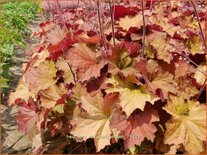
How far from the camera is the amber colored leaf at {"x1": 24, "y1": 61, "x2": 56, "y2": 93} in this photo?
7.60ft

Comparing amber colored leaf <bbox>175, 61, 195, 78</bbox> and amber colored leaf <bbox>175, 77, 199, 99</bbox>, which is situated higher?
amber colored leaf <bbox>175, 61, 195, 78</bbox>

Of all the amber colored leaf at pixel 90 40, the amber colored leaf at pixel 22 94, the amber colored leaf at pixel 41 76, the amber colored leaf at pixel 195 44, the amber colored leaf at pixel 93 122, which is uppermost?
the amber colored leaf at pixel 90 40

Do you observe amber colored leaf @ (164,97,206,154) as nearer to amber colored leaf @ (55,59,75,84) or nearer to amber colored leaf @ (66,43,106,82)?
amber colored leaf @ (66,43,106,82)

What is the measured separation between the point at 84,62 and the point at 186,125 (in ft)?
2.04

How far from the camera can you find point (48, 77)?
2396mm

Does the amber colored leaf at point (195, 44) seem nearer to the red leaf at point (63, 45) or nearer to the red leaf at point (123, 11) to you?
the red leaf at point (123, 11)

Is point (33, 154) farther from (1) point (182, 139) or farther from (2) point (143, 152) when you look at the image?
(1) point (182, 139)

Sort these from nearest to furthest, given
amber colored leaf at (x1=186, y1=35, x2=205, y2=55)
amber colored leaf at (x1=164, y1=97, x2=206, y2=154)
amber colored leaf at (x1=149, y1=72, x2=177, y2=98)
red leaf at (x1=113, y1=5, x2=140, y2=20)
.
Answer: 1. amber colored leaf at (x1=164, y1=97, x2=206, y2=154)
2. amber colored leaf at (x1=149, y1=72, x2=177, y2=98)
3. amber colored leaf at (x1=186, y1=35, x2=205, y2=55)
4. red leaf at (x1=113, y1=5, x2=140, y2=20)

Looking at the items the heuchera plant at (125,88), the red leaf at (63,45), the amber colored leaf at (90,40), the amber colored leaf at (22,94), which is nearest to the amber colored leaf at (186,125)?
the heuchera plant at (125,88)

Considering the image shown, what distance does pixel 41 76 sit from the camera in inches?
94.5

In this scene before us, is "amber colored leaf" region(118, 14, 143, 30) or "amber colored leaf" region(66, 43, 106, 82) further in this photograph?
"amber colored leaf" region(118, 14, 143, 30)

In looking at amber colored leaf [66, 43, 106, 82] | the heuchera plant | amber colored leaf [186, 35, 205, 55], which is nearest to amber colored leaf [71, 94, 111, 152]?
the heuchera plant

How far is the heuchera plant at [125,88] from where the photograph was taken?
1.90m

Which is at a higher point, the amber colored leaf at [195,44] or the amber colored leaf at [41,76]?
the amber colored leaf at [195,44]
